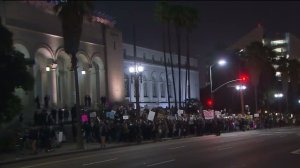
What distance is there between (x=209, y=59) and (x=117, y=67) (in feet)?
165

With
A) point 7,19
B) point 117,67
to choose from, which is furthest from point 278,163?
point 117,67

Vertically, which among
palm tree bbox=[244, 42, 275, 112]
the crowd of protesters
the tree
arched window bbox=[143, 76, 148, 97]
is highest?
palm tree bbox=[244, 42, 275, 112]

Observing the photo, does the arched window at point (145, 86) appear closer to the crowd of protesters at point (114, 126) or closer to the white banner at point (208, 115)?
the crowd of protesters at point (114, 126)

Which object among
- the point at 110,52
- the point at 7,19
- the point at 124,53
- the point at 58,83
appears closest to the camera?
the point at 7,19

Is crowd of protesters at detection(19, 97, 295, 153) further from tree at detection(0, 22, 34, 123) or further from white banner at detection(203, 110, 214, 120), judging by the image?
tree at detection(0, 22, 34, 123)

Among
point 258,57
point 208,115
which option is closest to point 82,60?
point 208,115

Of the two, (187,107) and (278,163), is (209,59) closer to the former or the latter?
(187,107)

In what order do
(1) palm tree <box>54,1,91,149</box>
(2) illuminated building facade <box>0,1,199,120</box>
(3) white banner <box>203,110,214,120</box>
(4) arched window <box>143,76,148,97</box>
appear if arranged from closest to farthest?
(1) palm tree <box>54,1,91,149</box> → (2) illuminated building facade <box>0,1,199,120</box> → (3) white banner <box>203,110,214,120</box> → (4) arched window <box>143,76,148,97</box>

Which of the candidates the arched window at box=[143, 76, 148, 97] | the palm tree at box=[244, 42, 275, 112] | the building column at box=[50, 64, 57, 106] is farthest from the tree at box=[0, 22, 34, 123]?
the palm tree at box=[244, 42, 275, 112]

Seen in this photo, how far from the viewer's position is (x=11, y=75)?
25.7 m

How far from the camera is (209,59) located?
363ft

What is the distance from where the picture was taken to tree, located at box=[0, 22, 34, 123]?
23.2m

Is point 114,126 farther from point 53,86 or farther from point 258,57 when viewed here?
point 258,57

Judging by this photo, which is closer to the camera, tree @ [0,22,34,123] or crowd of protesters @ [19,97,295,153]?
tree @ [0,22,34,123]
